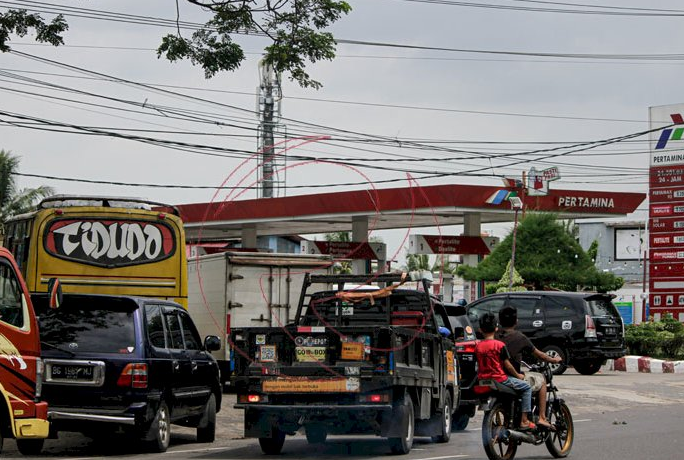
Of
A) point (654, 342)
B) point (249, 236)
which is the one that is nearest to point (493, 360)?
point (654, 342)

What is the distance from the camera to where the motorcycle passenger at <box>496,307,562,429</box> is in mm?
12422

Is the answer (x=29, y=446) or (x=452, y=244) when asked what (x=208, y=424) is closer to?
(x=29, y=446)

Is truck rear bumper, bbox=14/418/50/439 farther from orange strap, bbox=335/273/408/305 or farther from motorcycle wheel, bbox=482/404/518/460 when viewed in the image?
orange strap, bbox=335/273/408/305

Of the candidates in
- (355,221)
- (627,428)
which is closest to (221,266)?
(627,428)

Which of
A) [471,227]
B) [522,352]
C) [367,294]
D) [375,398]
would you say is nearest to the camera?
[522,352]

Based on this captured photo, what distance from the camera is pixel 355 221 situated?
1863 inches

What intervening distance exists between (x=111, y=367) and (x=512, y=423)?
14.3 ft

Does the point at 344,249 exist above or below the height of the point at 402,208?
below

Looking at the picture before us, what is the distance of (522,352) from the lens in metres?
12.5

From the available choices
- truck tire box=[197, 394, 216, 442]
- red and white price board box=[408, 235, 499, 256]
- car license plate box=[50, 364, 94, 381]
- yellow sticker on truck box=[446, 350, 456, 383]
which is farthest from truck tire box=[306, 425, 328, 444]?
red and white price board box=[408, 235, 499, 256]

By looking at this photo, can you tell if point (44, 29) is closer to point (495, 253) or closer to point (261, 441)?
point (261, 441)

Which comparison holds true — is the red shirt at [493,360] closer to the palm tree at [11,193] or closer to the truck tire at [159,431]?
the truck tire at [159,431]

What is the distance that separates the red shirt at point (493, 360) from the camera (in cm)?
1225

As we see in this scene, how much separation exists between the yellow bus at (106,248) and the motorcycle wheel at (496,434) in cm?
823
